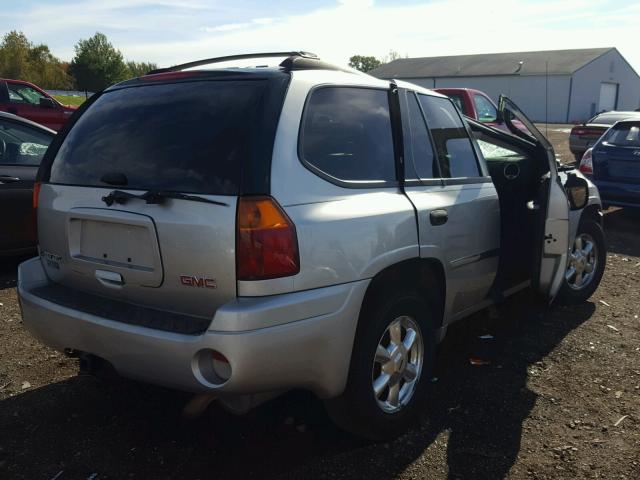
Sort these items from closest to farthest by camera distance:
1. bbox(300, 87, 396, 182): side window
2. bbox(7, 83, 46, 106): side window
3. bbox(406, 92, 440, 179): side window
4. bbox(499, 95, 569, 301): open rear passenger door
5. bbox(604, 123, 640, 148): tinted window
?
1. bbox(300, 87, 396, 182): side window
2. bbox(406, 92, 440, 179): side window
3. bbox(499, 95, 569, 301): open rear passenger door
4. bbox(604, 123, 640, 148): tinted window
5. bbox(7, 83, 46, 106): side window

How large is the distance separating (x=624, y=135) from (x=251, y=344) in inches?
318

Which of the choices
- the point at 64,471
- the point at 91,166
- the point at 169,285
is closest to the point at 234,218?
the point at 169,285

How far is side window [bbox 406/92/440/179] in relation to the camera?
3.42 m

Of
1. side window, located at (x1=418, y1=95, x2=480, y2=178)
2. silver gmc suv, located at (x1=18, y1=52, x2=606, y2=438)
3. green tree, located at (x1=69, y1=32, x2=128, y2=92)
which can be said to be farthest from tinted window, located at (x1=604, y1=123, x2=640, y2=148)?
green tree, located at (x1=69, y1=32, x2=128, y2=92)

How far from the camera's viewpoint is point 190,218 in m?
2.53

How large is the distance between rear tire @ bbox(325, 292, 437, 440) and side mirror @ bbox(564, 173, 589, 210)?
188 centimetres

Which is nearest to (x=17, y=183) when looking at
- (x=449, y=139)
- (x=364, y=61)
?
(x=449, y=139)

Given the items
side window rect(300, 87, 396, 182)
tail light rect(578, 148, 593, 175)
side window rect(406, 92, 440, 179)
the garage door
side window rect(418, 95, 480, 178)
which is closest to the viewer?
side window rect(300, 87, 396, 182)

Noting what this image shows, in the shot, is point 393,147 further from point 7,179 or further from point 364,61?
point 364,61

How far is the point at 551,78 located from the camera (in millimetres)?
51812

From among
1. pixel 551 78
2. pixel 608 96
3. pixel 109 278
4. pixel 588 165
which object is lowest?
pixel 588 165

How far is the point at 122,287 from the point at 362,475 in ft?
4.60

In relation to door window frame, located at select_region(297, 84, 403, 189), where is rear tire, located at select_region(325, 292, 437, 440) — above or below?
below

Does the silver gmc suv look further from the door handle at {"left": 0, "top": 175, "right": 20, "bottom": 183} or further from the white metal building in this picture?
the white metal building
